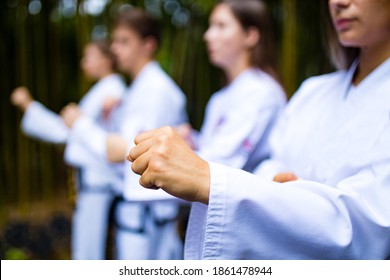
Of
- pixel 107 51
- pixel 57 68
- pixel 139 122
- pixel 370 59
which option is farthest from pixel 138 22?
pixel 57 68

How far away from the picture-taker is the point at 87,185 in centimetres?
240

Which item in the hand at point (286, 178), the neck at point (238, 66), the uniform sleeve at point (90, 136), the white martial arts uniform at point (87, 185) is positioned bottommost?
the white martial arts uniform at point (87, 185)

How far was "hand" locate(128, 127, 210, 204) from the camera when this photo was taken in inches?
27.1

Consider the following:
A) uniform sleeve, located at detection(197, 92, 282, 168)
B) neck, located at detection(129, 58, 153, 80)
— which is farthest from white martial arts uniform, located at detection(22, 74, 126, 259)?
uniform sleeve, located at detection(197, 92, 282, 168)

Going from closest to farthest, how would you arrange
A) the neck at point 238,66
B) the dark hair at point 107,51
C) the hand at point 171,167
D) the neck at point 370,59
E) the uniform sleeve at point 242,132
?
the hand at point 171,167 < the neck at point 370,59 < the uniform sleeve at point 242,132 < the neck at point 238,66 < the dark hair at point 107,51

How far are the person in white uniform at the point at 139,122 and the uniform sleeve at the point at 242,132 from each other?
35 centimetres

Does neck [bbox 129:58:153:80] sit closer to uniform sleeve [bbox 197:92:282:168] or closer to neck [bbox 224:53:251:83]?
neck [bbox 224:53:251:83]

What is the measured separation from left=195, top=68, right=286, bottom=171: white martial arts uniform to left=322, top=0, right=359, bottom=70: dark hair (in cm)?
43

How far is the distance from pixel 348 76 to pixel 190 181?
0.48 meters

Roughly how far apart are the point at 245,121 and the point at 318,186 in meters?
0.76

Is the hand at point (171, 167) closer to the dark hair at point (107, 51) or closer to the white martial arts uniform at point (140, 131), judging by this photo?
the white martial arts uniform at point (140, 131)

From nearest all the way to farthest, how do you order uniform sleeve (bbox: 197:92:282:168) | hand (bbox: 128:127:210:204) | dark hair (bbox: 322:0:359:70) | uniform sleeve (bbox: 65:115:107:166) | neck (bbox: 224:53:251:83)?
1. hand (bbox: 128:127:210:204)
2. dark hair (bbox: 322:0:359:70)
3. uniform sleeve (bbox: 197:92:282:168)
4. neck (bbox: 224:53:251:83)
5. uniform sleeve (bbox: 65:115:107:166)

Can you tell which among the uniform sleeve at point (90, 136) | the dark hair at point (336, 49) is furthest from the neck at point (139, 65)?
the dark hair at point (336, 49)

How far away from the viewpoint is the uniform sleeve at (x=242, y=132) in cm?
148
